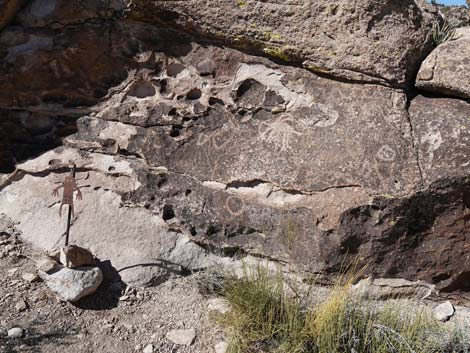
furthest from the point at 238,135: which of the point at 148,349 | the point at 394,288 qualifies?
the point at 148,349

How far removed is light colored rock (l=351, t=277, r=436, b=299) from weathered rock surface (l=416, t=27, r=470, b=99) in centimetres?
120

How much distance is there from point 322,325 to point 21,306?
167 centimetres

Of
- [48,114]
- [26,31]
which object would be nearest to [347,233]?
[48,114]

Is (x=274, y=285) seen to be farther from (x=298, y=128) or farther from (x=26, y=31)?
(x=26, y=31)

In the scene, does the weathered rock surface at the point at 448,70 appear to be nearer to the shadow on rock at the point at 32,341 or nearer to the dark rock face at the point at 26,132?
the dark rock face at the point at 26,132

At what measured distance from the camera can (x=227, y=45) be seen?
4.18 meters

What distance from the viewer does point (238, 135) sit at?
4.05m

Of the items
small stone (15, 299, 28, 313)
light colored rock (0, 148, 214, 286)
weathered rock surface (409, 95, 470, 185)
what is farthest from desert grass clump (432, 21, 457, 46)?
small stone (15, 299, 28, 313)

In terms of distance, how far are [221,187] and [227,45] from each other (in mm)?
976

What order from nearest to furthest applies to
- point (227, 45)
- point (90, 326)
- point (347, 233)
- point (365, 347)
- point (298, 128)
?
1. point (365, 347)
2. point (90, 326)
3. point (347, 233)
4. point (298, 128)
5. point (227, 45)

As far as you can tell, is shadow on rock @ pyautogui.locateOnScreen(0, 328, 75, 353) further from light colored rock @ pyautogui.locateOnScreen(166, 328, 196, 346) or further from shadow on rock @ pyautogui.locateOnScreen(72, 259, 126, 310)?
light colored rock @ pyautogui.locateOnScreen(166, 328, 196, 346)

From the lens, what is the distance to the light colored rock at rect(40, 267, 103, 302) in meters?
3.47

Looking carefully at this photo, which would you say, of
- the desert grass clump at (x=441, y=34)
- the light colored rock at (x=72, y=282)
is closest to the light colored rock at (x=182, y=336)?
the light colored rock at (x=72, y=282)

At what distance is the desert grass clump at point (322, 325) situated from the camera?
3.09m
